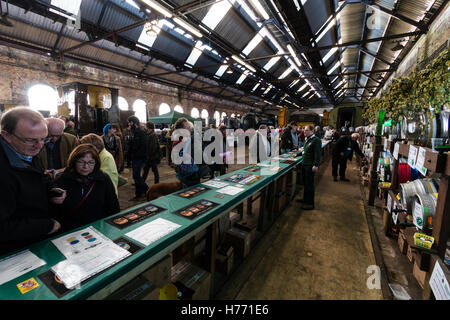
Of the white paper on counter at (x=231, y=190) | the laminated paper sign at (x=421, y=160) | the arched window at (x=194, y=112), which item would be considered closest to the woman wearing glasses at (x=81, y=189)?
the white paper on counter at (x=231, y=190)

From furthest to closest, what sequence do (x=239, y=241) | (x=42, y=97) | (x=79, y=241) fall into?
(x=42, y=97) < (x=239, y=241) < (x=79, y=241)

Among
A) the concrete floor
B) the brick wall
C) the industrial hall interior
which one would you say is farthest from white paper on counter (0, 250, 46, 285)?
the brick wall

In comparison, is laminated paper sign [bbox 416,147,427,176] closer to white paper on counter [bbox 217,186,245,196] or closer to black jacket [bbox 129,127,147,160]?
white paper on counter [bbox 217,186,245,196]

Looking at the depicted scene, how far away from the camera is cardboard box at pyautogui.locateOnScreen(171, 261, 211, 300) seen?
1.68 m

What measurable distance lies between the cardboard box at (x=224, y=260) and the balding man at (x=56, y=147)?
2.57 m

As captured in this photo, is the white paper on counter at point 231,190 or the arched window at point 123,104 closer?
the white paper on counter at point 231,190

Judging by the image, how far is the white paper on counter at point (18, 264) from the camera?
3.12ft

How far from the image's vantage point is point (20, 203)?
1175mm

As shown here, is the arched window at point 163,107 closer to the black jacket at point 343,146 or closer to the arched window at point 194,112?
the arched window at point 194,112

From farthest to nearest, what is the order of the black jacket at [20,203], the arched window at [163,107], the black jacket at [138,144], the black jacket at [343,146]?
the arched window at [163,107] → the black jacket at [343,146] → the black jacket at [138,144] → the black jacket at [20,203]

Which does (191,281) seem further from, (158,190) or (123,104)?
(123,104)

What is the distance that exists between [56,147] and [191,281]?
9.63 ft

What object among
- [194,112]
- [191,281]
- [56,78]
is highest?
[56,78]

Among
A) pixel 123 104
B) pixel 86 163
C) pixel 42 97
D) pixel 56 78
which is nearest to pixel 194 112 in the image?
pixel 123 104
